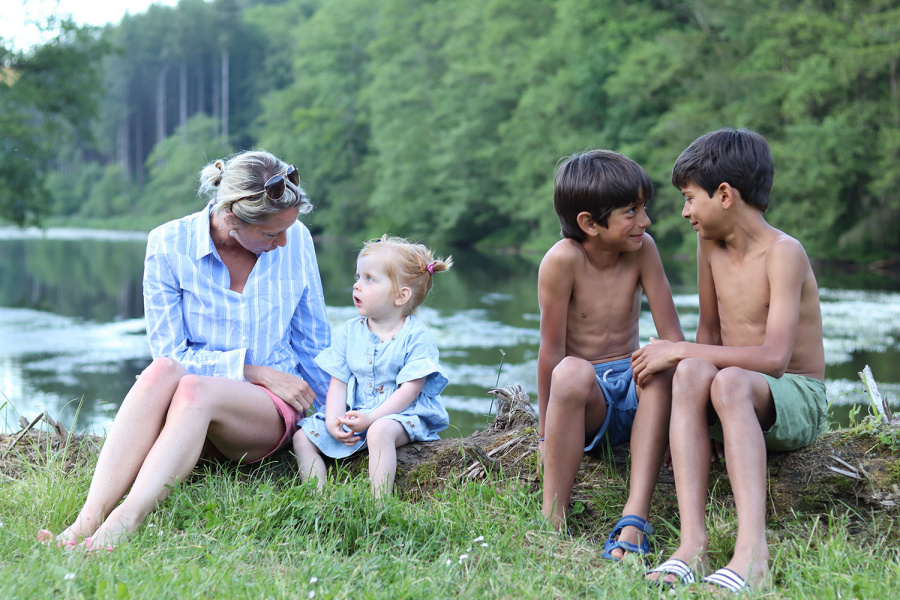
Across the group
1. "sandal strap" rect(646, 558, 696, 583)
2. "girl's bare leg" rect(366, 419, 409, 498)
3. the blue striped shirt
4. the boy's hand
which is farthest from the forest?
"sandal strap" rect(646, 558, 696, 583)

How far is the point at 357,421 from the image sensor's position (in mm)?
2953

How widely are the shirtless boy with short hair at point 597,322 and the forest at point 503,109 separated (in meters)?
2.48

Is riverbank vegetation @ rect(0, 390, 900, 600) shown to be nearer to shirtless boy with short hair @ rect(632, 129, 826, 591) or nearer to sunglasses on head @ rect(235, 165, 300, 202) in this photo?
shirtless boy with short hair @ rect(632, 129, 826, 591)

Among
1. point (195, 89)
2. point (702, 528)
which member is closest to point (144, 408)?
point (702, 528)

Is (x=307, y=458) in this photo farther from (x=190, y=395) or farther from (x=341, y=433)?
(x=190, y=395)

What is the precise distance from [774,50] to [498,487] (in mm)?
22572

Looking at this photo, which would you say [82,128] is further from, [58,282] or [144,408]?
[144,408]

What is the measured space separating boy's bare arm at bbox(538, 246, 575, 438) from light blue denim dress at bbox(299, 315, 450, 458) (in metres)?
0.40

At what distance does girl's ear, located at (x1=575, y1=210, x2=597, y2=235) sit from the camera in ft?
9.20

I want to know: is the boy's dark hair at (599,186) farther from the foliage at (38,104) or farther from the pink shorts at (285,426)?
the foliage at (38,104)

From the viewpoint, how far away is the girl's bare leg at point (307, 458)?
9.60 ft

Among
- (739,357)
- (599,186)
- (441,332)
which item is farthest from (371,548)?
(441,332)

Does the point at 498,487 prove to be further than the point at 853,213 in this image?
No

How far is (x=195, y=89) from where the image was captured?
66.0m
